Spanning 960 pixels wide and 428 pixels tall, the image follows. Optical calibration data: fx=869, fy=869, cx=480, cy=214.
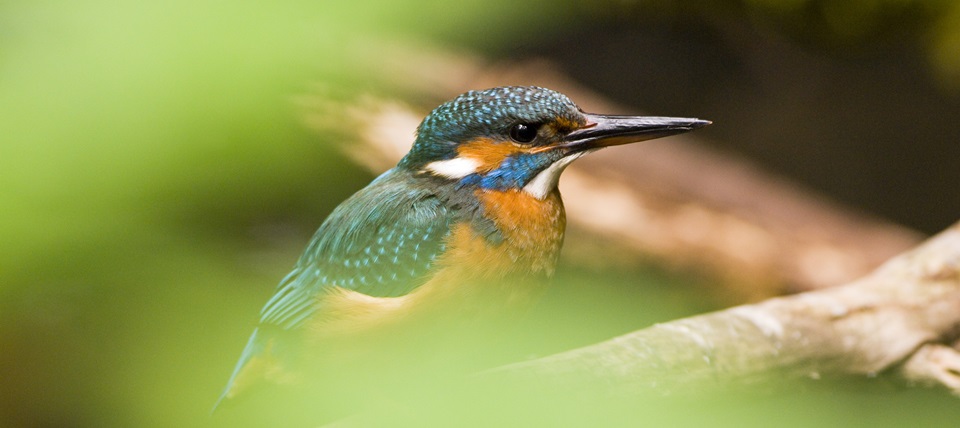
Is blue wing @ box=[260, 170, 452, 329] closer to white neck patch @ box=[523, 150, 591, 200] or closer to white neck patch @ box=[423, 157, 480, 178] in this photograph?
white neck patch @ box=[423, 157, 480, 178]

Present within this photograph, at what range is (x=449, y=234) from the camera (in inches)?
72.4

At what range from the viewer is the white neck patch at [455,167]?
76.0 inches

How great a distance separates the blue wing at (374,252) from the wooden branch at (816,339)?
404mm

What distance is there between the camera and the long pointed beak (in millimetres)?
Answer: 1795

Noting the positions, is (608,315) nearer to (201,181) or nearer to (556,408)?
(556,408)

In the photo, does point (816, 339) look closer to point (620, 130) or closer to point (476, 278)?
point (620, 130)

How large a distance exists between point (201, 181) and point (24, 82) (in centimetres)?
12

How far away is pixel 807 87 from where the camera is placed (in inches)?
178

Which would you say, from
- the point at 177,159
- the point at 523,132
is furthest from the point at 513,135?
the point at 177,159

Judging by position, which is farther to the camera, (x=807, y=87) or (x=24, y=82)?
(x=807, y=87)

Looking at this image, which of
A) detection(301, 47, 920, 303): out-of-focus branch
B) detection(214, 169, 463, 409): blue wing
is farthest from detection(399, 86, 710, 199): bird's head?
detection(301, 47, 920, 303): out-of-focus branch

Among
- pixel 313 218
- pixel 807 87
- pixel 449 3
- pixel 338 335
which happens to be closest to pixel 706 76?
pixel 807 87

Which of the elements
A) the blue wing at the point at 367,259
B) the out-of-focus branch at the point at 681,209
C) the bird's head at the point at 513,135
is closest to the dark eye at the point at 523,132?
the bird's head at the point at 513,135

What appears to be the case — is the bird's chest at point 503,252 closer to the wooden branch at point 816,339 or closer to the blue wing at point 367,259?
the blue wing at point 367,259
